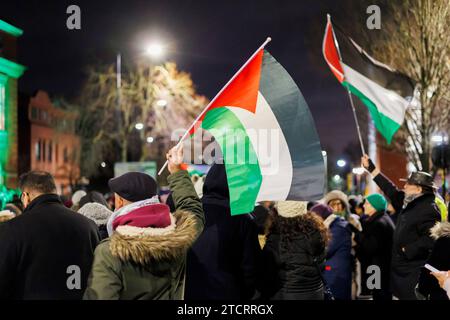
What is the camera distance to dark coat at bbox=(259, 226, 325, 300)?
563 centimetres

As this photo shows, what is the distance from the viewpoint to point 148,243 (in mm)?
3668

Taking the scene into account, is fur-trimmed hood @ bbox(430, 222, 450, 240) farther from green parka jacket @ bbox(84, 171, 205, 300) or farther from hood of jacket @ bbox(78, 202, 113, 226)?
hood of jacket @ bbox(78, 202, 113, 226)

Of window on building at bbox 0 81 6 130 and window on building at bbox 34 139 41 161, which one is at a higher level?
window on building at bbox 0 81 6 130

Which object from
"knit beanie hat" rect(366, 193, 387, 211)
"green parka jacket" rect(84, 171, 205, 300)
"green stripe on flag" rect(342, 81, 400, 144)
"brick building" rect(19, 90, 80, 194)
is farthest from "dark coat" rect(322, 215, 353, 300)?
"brick building" rect(19, 90, 80, 194)

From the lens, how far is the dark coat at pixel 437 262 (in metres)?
4.61

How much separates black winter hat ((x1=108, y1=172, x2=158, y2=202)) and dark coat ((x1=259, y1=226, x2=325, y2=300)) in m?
1.96

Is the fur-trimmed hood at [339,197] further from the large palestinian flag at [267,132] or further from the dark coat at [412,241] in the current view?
the large palestinian flag at [267,132]

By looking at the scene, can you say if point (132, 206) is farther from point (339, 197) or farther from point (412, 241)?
point (339, 197)

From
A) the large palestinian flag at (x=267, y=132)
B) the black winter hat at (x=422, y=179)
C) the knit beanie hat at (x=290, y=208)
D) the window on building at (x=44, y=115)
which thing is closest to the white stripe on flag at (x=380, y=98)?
the black winter hat at (x=422, y=179)

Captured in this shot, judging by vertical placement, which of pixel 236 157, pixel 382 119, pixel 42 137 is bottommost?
pixel 236 157

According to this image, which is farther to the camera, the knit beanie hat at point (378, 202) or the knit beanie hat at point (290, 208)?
the knit beanie hat at point (378, 202)

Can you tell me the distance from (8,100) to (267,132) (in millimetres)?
35859

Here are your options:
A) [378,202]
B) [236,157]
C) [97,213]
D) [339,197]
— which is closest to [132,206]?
[236,157]
